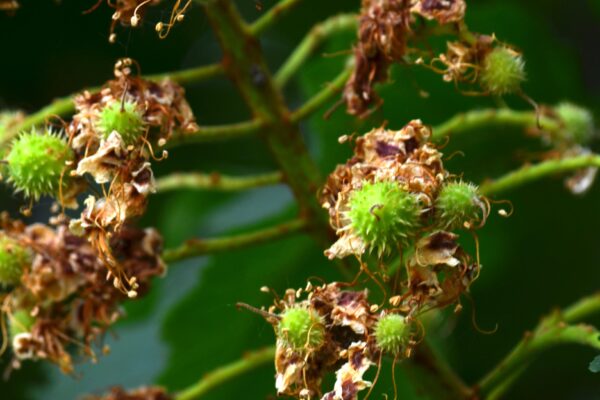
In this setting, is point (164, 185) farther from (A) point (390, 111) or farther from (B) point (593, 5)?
(B) point (593, 5)

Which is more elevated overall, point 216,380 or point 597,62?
point 216,380

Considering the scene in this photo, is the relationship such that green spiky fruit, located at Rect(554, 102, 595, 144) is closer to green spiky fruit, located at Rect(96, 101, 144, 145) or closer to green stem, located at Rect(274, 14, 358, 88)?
green stem, located at Rect(274, 14, 358, 88)

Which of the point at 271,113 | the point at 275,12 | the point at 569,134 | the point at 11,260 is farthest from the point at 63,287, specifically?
the point at 569,134

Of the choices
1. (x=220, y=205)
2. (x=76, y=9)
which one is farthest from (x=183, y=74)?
(x=220, y=205)

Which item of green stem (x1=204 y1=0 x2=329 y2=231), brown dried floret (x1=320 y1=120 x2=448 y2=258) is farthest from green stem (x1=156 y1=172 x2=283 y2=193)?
brown dried floret (x1=320 y1=120 x2=448 y2=258)

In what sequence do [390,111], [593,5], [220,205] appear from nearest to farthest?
[390,111], [593,5], [220,205]

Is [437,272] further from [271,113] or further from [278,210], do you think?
[278,210]
